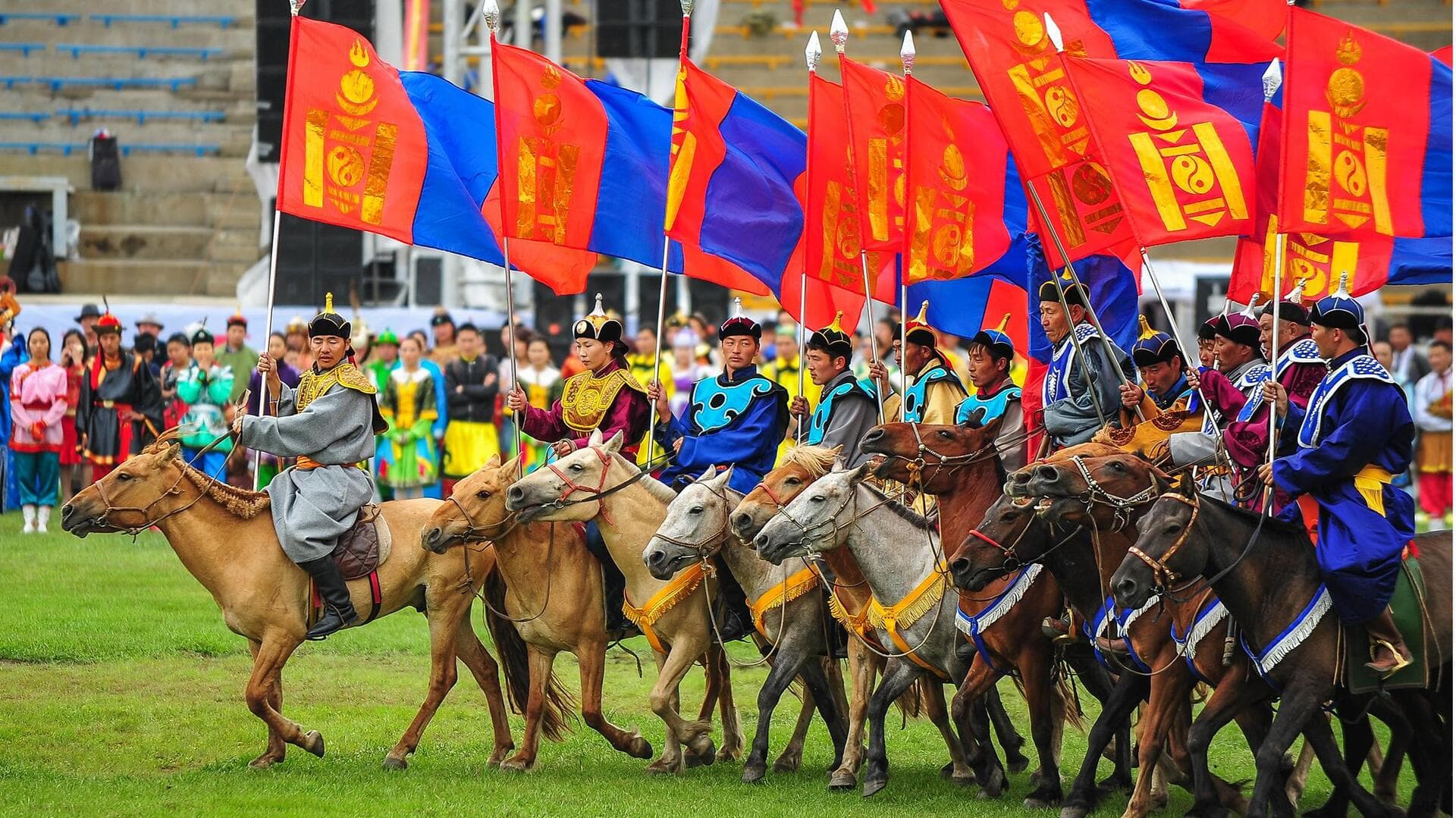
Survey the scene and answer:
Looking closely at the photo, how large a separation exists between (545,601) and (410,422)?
10001mm

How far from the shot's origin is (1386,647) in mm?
9102

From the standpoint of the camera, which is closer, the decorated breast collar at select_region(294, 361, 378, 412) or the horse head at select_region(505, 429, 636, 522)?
the horse head at select_region(505, 429, 636, 522)

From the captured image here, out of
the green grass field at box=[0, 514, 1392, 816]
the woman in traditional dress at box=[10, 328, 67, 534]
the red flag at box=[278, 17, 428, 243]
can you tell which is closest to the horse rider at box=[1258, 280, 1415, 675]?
the green grass field at box=[0, 514, 1392, 816]

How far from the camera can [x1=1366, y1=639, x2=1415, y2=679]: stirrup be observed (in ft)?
29.7

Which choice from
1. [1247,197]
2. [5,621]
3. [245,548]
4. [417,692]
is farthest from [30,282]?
[1247,197]

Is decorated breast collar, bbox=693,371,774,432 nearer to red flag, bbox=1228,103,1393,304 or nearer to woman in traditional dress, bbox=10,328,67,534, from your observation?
red flag, bbox=1228,103,1393,304

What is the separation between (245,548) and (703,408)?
2.92m

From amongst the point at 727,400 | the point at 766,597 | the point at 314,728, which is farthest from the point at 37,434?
the point at 766,597

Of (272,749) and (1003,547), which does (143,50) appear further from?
(1003,547)

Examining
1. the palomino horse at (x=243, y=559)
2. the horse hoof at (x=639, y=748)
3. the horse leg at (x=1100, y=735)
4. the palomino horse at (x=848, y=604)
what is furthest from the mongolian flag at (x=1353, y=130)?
the palomino horse at (x=243, y=559)

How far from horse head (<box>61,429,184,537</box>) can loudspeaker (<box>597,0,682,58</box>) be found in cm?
1784

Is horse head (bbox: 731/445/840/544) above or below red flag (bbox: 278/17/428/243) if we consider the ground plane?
below

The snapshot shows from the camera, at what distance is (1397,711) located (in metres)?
9.93

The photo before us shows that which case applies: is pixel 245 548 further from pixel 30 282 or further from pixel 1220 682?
pixel 30 282
